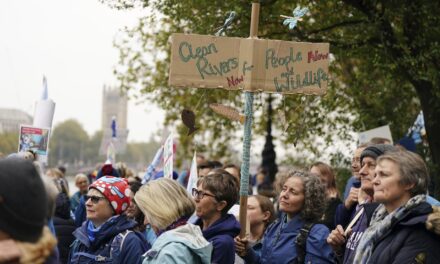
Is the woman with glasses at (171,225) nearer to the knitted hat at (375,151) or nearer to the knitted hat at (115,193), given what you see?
the knitted hat at (115,193)

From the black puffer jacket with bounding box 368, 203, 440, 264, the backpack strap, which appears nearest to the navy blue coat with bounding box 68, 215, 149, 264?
the backpack strap

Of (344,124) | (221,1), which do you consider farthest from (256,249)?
(344,124)

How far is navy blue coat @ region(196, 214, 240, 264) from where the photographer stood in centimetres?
619

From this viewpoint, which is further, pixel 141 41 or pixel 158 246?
pixel 141 41

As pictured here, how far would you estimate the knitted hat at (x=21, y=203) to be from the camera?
3.03 metres

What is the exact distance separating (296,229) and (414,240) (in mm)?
1832

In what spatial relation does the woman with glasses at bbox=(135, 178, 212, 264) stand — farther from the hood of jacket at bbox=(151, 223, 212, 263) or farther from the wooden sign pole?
the wooden sign pole

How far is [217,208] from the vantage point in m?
6.61

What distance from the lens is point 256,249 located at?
7551mm

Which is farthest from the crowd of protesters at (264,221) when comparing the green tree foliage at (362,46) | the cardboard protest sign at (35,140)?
the green tree foliage at (362,46)

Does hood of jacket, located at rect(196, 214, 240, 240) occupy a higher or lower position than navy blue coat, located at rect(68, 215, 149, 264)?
higher

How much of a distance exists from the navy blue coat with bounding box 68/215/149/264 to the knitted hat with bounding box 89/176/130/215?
13 centimetres

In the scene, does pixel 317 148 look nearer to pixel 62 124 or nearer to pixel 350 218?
pixel 350 218

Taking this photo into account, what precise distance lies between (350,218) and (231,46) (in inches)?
70.5
